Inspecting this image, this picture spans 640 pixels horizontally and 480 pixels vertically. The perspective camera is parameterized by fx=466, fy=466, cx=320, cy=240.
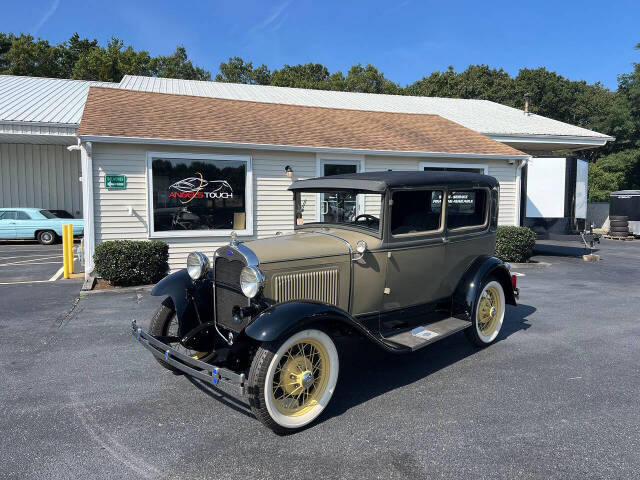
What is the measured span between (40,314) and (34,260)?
6.57m

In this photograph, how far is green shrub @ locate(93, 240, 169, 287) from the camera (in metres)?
8.18

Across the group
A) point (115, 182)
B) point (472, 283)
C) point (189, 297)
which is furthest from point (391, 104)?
point (189, 297)

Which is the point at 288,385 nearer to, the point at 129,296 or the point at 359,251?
the point at 359,251

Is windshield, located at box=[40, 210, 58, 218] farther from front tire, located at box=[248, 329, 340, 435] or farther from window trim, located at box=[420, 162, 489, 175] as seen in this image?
front tire, located at box=[248, 329, 340, 435]

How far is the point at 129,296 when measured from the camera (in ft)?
25.1

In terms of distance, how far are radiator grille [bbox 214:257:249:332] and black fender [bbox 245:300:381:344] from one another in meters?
0.51

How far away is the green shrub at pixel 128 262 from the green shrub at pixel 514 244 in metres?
7.69

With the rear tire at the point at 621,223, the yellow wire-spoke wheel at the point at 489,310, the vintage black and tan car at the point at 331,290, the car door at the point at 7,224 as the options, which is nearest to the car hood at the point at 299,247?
the vintage black and tan car at the point at 331,290

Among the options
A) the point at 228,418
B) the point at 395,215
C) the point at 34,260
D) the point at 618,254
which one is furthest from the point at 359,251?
the point at 618,254

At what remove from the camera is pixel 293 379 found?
3.43 meters

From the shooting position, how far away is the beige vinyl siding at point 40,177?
691 inches

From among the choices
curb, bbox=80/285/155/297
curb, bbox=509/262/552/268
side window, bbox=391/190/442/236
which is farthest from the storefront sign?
curb, bbox=509/262/552/268

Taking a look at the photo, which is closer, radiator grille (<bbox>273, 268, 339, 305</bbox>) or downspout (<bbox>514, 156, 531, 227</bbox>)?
radiator grille (<bbox>273, 268, 339, 305</bbox>)

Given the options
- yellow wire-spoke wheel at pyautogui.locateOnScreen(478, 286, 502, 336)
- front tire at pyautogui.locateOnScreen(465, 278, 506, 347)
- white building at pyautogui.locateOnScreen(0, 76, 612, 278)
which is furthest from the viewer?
white building at pyautogui.locateOnScreen(0, 76, 612, 278)
